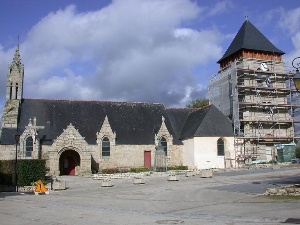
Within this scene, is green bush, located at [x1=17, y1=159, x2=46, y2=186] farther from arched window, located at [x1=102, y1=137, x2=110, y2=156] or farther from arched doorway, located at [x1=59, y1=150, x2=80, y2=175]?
arched window, located at [x1=102, y1=137, x2=110, y2=156]

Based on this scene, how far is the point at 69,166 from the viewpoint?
3309cm

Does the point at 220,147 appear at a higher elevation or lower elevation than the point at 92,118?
lower

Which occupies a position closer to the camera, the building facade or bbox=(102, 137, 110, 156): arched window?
bbox=(102, 137, 110, 156): arched window

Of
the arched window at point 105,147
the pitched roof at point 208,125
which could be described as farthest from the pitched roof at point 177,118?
the arched window at point 105,147

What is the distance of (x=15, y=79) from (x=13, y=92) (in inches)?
61.6

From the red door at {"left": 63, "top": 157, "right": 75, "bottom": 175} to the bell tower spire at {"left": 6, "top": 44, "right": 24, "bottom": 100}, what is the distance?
26.8 ft

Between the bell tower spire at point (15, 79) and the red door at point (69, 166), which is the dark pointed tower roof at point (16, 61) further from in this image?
the red door at point (69, 166)

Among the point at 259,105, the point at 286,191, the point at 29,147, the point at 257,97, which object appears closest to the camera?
the point at 286,191

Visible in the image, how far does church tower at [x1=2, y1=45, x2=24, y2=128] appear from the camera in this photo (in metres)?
33.2

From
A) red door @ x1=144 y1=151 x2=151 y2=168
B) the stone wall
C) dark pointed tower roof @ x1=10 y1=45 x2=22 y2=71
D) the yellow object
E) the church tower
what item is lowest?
the yellow object

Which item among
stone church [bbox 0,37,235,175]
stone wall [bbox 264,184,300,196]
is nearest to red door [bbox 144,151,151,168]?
stone church [bbox 0,37,235,175]

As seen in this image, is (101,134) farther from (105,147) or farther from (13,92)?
(13,92)

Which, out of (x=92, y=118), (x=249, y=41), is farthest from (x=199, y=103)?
(x=92, y=118)

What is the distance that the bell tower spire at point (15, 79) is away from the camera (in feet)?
115
